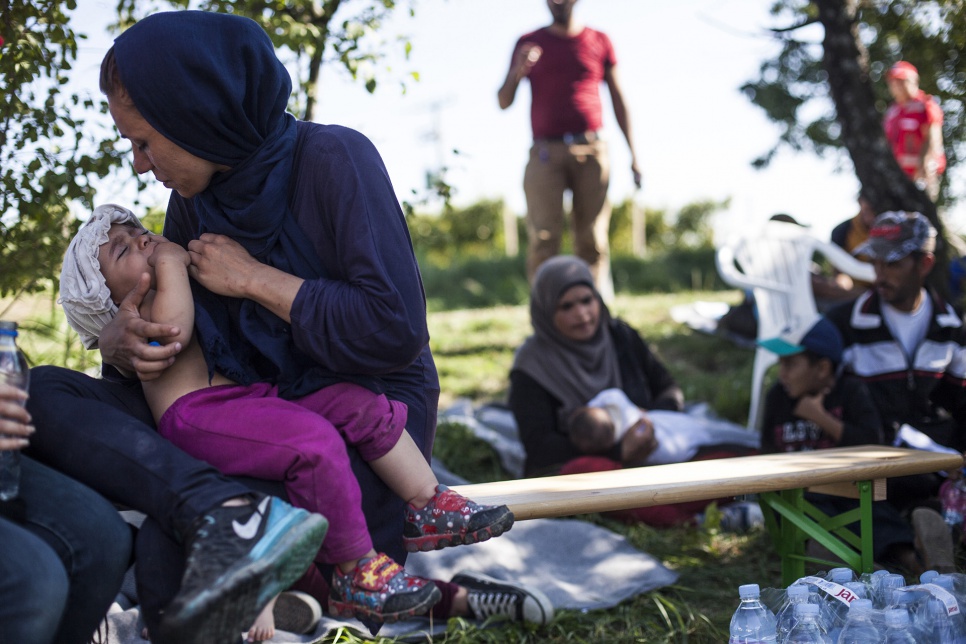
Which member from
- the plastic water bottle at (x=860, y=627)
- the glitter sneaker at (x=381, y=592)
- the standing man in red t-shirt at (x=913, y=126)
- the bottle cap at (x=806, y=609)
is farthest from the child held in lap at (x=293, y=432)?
the standing man in red t-shirt at (x=913, y=126)

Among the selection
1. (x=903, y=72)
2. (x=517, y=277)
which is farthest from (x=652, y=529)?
(x=517, y=277)

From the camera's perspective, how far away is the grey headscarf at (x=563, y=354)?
16.0 ft

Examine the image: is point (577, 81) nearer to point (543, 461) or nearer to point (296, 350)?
point (543, 461)

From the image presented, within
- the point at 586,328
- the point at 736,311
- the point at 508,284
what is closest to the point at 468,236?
the point at 508,284

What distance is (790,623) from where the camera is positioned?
8.22ft

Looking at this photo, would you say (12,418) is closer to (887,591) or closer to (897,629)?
(897,629)

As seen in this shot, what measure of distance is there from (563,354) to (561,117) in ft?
6.14

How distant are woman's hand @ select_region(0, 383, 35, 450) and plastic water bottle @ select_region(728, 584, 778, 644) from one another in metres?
1.68

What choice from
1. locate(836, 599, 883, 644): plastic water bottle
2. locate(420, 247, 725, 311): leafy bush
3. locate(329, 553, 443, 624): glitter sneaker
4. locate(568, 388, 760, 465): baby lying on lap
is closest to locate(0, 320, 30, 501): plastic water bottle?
locate(329, 553, 443, 624): glitter sneaker

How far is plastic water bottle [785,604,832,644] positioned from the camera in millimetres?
2367

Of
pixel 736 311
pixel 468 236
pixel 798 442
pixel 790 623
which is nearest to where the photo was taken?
pixel 790 623

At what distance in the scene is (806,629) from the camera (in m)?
2.38

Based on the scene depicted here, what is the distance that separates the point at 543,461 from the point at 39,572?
3.08 m

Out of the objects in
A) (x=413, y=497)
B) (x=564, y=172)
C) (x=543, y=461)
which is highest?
(x=564, y=172)
